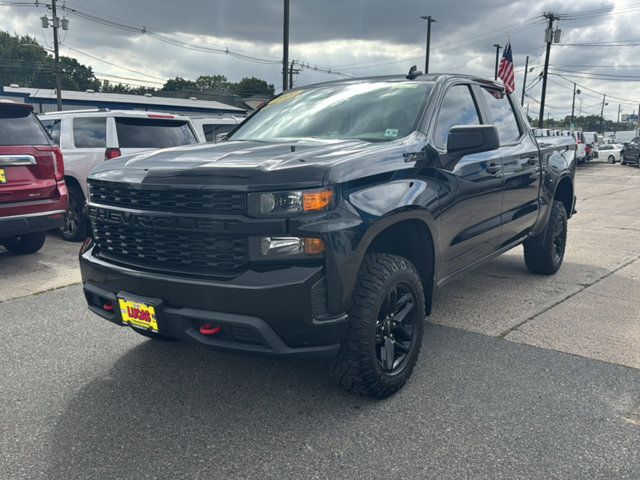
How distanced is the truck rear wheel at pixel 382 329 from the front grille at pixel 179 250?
658 millimetres

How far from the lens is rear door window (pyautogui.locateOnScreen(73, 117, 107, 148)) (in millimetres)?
7902

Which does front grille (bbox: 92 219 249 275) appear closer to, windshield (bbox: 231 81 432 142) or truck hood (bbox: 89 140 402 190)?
truck hood (bbox: 89 140 402 190)

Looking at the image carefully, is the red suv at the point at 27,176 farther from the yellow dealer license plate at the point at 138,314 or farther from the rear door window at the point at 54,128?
the yellow dealer license plate at the point at 138,314

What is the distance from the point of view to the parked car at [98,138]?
7750mm

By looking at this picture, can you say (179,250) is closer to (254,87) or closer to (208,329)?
(208,329)

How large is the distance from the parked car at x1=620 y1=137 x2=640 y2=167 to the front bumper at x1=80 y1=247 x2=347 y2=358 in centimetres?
3601

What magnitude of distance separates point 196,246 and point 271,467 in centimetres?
108

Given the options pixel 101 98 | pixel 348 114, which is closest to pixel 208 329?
pixel 348 114

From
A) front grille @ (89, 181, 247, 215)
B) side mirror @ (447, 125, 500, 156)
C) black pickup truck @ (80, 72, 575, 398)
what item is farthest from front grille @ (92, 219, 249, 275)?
side mirror @ (447, 125, 500, 156)

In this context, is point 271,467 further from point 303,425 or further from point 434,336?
point 434,336

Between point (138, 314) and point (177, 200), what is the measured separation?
25.4 inches

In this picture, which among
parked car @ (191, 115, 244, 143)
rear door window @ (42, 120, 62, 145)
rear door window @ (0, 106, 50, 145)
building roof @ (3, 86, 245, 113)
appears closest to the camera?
rear door window @ (0, 106, 50, 145)

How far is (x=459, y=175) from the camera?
148 inches

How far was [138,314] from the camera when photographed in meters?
2.94
